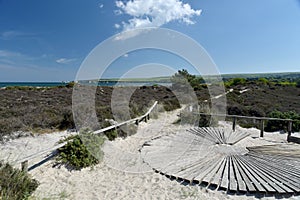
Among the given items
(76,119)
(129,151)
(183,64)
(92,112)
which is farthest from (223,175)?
(92,112)

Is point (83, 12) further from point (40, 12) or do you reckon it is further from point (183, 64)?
point (183, 64)

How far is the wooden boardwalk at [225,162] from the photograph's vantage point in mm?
3842

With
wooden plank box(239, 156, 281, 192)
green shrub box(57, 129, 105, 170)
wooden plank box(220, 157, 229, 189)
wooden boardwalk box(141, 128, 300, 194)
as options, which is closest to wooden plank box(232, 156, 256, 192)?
wooden boardwalk box(141, 128, 300, 194)

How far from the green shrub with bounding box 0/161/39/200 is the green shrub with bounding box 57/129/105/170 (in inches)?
44.2

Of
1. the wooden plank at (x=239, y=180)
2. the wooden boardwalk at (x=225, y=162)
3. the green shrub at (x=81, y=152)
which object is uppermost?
the green shrub at (x=81, y=152)

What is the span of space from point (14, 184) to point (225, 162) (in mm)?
4071

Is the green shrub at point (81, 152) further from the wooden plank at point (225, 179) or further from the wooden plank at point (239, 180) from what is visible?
the wooden plank at point (239, 180)

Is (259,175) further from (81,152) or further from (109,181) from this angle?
(81,152)

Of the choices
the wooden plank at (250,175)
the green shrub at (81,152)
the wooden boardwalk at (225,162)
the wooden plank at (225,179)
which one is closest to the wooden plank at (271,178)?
the wooden boardwalk at (225,162)

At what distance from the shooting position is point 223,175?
4168 mm

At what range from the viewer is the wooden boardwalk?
384 centimetres

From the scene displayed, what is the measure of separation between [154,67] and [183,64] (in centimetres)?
107

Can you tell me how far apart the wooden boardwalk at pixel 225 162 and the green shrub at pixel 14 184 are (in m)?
2.41

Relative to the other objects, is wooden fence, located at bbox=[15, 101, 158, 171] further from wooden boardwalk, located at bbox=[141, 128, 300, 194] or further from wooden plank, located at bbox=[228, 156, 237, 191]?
wooden plank, located at bbox=[228, 156, 237, 191]
